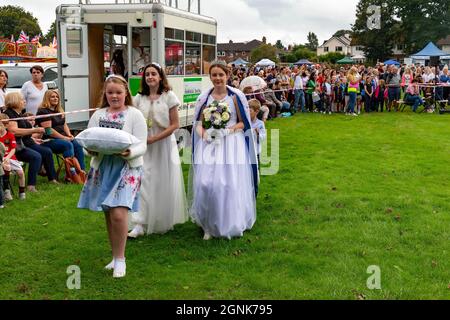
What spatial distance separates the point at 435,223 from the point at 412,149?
21.5ft

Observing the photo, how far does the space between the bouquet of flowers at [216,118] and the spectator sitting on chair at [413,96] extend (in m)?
18.1

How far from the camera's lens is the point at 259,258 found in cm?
583

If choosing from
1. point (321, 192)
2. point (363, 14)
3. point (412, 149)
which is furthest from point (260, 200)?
point (363, 14)

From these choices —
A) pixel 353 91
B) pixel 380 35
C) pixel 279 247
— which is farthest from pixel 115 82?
pixel 380 35

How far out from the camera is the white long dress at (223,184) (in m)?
6.34

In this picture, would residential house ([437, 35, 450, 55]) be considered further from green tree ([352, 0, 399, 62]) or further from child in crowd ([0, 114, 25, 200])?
child in crowd ([0, 114, 25, 200])

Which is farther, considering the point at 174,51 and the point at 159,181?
the point at 174,51

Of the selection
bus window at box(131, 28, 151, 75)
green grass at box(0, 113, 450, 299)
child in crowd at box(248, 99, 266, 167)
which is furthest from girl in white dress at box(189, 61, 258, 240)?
bus window at box(131, 28, 151, 75)

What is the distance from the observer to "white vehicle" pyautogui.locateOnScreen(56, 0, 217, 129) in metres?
12.4

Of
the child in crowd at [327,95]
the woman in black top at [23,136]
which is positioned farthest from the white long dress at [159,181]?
the child in crowd at [327,95]

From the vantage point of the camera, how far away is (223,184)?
249 inches

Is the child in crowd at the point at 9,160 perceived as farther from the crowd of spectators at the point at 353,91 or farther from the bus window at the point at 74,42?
the crowd of spectators at the point at 353,91

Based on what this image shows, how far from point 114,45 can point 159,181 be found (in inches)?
346

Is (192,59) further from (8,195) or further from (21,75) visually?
(8,195)
